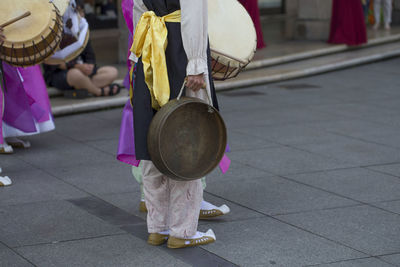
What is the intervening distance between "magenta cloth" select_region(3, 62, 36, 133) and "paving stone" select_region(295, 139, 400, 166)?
109 inches

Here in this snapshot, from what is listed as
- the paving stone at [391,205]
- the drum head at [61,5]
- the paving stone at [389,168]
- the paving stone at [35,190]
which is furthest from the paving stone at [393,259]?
the drum head at [61,5]

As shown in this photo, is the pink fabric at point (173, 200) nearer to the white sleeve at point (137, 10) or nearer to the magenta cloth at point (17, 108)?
the white sleeve at point (137, 10)

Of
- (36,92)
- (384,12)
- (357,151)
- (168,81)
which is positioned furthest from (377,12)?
(168,81)

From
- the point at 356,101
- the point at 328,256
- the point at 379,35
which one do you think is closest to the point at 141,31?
the point at 328,256

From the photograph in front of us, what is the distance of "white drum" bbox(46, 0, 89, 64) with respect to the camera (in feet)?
23.2

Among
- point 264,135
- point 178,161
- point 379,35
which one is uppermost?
point 178,161

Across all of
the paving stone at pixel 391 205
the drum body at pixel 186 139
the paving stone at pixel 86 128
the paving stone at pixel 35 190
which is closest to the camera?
the drum body at pixel 186 139

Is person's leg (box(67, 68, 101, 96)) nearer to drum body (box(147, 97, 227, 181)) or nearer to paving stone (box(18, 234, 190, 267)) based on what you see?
paving stone (box(18, 234, 190, 267))

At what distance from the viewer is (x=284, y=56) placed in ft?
43.5

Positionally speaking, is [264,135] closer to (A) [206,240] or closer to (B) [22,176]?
(B) [22,176]

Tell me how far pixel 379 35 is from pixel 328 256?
42.1 feet

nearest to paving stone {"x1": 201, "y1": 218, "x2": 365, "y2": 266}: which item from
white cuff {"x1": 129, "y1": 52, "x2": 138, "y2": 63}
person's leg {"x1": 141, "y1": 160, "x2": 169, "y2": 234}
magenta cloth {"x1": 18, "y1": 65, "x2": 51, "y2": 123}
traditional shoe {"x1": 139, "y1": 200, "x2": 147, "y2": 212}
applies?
person's leg {"x1": 141, "y1": 160, "x2": 169, "y2": 234}

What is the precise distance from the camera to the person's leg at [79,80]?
943 centimetres

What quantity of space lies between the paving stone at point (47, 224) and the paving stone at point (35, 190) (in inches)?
6.3
